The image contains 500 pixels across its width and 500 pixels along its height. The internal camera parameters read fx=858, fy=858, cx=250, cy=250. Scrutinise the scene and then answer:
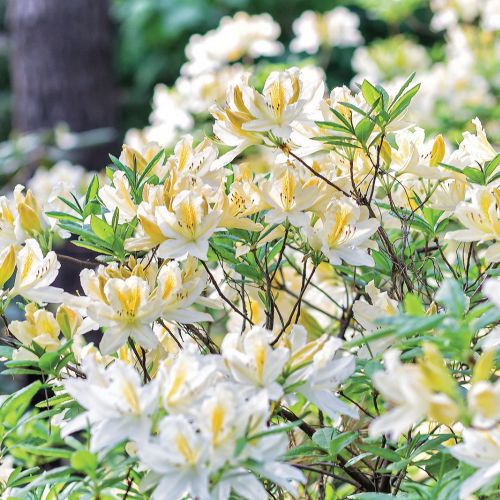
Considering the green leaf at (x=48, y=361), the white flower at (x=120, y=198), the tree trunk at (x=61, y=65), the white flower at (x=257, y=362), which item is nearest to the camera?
the white flower at (x=257, y=362)

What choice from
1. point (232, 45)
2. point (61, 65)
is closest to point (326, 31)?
point (232, 45)

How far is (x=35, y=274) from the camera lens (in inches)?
34.2

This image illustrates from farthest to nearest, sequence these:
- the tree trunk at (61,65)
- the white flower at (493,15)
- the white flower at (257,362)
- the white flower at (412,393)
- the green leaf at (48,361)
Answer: the tree trunk at (61,65), the white flower at (493,15), the green leaf at (48,361), the white flower at (257,362), the white flower at (412,393)

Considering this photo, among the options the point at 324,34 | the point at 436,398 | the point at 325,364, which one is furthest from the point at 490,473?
the point at 324,34

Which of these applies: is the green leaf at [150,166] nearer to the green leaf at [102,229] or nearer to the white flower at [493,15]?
the green leaf at [102,229]

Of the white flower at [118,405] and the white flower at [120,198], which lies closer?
the white flower at [118,405]

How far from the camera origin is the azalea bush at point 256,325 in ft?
2.02

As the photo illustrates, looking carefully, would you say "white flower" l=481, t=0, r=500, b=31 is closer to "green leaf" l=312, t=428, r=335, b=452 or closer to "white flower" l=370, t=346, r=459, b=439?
"green leaf" l=312, t=428, r=335, b=452

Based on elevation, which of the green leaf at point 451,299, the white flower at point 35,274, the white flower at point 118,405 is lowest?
the white flower at point 118,405

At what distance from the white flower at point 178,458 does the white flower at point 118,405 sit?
2cm

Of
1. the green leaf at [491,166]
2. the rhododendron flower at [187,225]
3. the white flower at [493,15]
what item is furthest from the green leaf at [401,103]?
the white flower at [493,15]

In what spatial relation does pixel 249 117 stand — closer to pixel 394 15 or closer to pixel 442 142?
pixel 442 142

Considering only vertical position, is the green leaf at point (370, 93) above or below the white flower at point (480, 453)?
above

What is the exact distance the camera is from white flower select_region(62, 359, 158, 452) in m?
0.63
